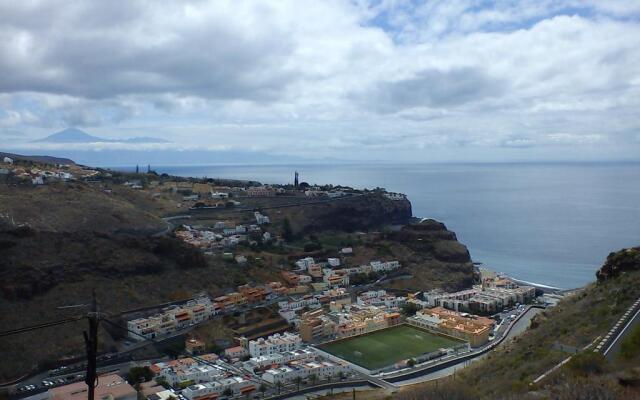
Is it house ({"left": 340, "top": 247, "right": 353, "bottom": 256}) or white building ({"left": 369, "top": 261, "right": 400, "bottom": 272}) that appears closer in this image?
white building ({"left": 369, "top": 261, "right": 400, "bottom": 272})

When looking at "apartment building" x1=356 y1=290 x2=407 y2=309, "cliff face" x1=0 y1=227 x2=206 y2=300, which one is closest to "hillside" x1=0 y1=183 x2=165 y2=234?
"cliff face" x1=0 y1=227 x2=206 y2=300

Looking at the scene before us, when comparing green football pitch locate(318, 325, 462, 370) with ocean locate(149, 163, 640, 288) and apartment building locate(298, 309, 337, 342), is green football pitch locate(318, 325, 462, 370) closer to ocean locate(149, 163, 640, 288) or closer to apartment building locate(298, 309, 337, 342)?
apartment building locate(298, 309, 337, 342)

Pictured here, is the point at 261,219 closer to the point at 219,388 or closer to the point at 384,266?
the point at 384,266

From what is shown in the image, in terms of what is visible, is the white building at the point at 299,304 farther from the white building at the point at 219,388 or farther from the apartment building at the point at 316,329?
the white building at the point at 219,388

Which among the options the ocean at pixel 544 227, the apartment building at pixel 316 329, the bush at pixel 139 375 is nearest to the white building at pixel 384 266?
the apartment building at pixel 316 329

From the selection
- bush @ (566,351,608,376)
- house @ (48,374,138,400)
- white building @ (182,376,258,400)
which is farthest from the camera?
white building @ (182,376,258,400)

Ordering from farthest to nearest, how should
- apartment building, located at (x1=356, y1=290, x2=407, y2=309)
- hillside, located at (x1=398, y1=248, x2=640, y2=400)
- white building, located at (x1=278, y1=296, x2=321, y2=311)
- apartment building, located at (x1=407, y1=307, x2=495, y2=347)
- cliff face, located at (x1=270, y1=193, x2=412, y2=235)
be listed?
1. cliff face, located at (x1=270, y1=193, x2=412, y2=235)
2. apartment building, located at (x1=356, y1=290, x2=407, y2=309)
3. white building, located at (x1=278, y1=296, x2=321, y2=311)
4. apartment building, located at (x1=407, y1=307, x2=495, y2=347)
5. hillside, located at (x1=398, y1=248, x2=640, y2=400)

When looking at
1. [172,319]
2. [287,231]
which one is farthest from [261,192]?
[172,319]
